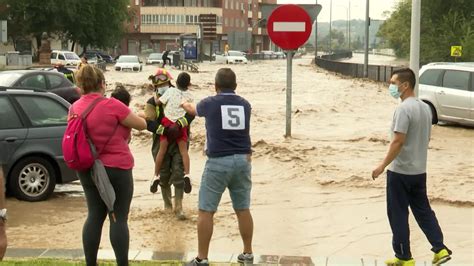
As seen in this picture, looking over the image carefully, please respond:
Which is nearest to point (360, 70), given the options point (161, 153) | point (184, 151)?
point (184, 151)

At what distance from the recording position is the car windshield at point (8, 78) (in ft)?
61.5

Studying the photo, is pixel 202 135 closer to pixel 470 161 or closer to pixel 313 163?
pixel 313 163

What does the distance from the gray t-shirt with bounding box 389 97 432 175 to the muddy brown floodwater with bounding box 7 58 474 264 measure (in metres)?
1.34

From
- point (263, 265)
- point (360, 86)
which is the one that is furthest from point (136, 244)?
point (360, 86)

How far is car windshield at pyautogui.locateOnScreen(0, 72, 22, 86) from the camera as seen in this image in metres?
18.7

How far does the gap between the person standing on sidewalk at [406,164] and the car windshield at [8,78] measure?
13.7m

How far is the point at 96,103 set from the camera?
582 centimetres

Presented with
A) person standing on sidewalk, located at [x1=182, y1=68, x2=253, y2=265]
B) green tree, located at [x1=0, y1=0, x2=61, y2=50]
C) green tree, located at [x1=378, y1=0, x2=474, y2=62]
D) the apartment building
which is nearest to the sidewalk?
person standing on sidewalk, located at [x1=182, y1=68, x2=253, y2=265]

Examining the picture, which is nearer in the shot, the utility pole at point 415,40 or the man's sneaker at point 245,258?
the man's sneaker at point 245,258

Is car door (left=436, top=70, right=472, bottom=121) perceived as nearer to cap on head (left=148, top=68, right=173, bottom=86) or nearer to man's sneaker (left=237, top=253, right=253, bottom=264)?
cap on head (left=148, top=68, right=173, bottom=86)

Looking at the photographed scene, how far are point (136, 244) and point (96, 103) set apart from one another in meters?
2.67

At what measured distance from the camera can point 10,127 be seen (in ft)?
33.3

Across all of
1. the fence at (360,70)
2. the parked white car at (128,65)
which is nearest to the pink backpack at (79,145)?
the fence at (360,70)

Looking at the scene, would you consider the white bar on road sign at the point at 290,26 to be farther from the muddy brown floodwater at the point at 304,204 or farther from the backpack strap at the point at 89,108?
the backpack strap at the point at 89,108
